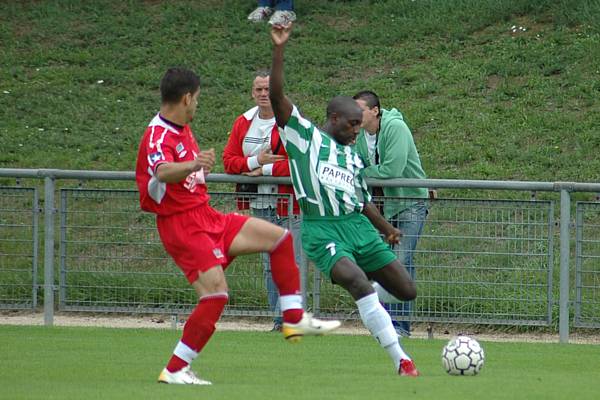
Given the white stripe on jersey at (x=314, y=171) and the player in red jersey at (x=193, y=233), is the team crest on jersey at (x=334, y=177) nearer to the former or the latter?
the white stripe on jersey at (x=314, y=171)

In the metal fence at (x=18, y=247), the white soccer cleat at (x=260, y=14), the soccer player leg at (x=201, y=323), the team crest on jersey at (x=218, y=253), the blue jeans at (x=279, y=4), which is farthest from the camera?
the white soccer cleat at (x=260, y=14)

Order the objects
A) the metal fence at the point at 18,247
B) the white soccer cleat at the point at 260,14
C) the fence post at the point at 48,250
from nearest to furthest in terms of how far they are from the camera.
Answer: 1. the fence post at the point at 48,250
2. the metal fence at the point at 18,247
3. the white soccer cleat at the point at 260,14

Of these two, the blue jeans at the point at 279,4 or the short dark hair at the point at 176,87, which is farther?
the blue jeans at the point at 279,4

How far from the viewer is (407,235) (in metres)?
12.1

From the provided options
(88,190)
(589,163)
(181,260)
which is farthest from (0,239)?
(589,163)

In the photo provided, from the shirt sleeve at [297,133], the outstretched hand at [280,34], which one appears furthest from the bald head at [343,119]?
the outstretched hand at [280,34]

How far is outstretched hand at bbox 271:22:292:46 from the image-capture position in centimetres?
868

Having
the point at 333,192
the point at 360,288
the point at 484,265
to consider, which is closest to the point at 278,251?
the point at 360,288

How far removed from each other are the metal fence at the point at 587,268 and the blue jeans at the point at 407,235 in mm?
1478

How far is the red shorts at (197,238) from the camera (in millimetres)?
8453

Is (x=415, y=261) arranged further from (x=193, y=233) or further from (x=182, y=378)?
(x=182, y=378)

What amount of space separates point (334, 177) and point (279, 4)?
13.6 m

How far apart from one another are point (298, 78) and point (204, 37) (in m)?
2.71

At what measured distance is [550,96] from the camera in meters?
18.5
